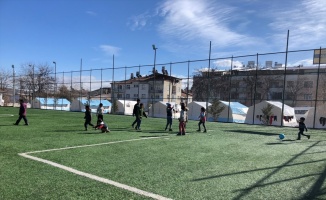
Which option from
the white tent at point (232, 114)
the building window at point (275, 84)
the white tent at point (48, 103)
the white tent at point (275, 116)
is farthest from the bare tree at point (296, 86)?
the white tent at point (48, 103)

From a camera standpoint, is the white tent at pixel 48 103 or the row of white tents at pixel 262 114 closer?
the row of white tents at pixel 262 114

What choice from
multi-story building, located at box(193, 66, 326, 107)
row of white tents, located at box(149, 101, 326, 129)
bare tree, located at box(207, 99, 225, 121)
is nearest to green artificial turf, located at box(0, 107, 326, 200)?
row of white tents, located at box(149, 101, 326, 129)

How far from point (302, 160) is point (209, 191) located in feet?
14.4

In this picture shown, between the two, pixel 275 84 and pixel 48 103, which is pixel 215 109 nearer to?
pixel 275 84

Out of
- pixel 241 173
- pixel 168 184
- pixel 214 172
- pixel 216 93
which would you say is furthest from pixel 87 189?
pixel 216 93

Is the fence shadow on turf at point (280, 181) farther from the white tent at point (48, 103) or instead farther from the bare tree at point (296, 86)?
the white tent at point (48, 103)

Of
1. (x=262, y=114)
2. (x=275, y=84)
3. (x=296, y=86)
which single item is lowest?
(x=262, y=114)

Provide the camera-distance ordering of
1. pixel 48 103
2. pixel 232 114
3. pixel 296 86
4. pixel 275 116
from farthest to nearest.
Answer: pixel 48 103 → pixel 296 86 → pixel 232 114 → pixel 275 116

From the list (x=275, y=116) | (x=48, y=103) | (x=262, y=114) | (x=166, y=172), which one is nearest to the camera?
(x=166, y=172)

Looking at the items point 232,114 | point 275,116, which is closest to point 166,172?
point 275,116

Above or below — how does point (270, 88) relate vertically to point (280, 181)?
above

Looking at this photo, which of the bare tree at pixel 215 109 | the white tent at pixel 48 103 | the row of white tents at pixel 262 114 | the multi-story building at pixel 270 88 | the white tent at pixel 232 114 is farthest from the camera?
the white tent at pixel 48 103

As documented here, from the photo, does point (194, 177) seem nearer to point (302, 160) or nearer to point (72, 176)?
point (72, 176)

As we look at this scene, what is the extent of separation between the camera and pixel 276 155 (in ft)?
29.5
